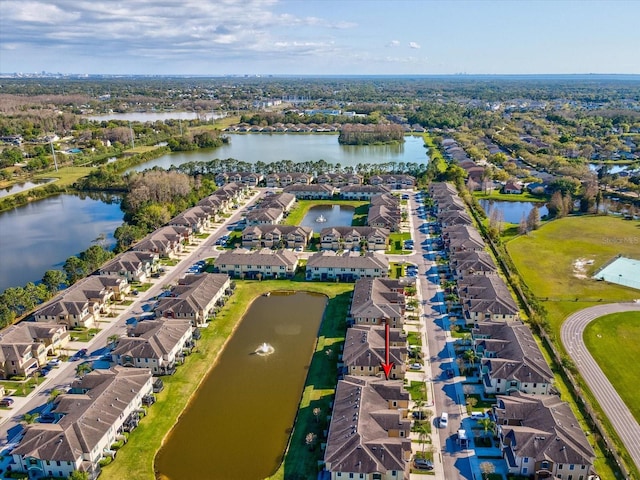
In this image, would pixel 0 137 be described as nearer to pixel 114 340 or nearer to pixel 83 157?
pixel 83 157

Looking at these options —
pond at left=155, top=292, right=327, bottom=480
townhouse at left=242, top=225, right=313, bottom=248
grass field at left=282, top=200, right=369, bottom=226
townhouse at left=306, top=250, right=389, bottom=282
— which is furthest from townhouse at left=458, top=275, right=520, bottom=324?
grass field at left=282, top=200, right=369, bottom=226

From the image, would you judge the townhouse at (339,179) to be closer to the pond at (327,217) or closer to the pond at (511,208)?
the pond at (327,217)

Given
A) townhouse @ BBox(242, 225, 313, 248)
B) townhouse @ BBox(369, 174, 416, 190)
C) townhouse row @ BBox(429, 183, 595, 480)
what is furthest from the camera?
townhouse @ BBox(369, 174, 416, 190)

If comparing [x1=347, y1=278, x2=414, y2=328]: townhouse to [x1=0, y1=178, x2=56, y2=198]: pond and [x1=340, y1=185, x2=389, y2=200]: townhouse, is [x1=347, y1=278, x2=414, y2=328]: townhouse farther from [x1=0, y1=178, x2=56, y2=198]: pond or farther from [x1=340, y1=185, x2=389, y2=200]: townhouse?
[x1=0, y1=178, x2=56, y2=198]: pond

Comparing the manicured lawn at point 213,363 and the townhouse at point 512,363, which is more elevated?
the townhouse at point 512,363

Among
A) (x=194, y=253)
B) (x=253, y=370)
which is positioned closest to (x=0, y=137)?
(x=194, y=253)

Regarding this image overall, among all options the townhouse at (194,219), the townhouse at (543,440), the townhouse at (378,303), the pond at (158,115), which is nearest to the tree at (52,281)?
the townhouse at (194,219)

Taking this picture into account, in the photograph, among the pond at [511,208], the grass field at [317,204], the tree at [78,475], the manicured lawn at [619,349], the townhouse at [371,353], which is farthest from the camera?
the pond at [511,208]
